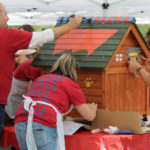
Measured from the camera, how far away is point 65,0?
6.53m

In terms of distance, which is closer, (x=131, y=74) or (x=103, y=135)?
(x=103, y=135)

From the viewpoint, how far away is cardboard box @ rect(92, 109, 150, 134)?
9.70ft

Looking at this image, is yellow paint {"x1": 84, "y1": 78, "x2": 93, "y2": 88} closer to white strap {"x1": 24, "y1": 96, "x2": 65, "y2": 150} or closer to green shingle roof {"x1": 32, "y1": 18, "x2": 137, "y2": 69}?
green shingle roof {"x1": 32, "y1": 18, "x2": 137, "y2": 69}

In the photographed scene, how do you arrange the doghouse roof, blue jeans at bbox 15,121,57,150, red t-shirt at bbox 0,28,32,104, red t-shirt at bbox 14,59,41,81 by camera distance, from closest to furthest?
blue jeans at bbox 15,121,57,150
red t-shirt at bbox 0,28,32,104
the doghouse roof
red t-shirt at bbox 14,59,41,81

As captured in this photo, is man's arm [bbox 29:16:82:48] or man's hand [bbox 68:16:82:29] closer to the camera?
man's arm [bbox 29:16:82:48]

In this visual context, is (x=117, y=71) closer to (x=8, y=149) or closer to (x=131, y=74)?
(x=131, y=74)

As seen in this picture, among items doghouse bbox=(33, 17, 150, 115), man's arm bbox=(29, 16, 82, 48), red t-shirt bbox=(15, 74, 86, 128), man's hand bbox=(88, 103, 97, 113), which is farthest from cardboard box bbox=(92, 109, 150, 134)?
man's arm bbox=(29, 16, 82, 48)

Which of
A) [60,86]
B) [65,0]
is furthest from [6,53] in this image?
[65,0]

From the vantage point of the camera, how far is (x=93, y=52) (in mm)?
3246

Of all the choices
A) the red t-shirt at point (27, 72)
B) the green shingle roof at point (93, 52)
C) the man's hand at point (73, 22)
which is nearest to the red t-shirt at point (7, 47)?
the man's hand at point (73, 22)

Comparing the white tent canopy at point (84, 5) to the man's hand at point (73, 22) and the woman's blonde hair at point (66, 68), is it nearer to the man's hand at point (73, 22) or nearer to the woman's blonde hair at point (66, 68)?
the man's hand at point (73, 22)

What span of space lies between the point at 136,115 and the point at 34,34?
3.69 ft

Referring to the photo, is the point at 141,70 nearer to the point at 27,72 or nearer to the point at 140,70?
the point at 140,70

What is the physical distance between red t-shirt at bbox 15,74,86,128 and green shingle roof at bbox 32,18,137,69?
513mm
